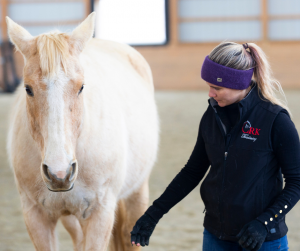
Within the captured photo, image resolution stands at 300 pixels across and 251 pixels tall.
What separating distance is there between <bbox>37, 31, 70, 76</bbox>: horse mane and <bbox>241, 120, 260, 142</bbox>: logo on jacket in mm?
807

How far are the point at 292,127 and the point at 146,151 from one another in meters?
1.48

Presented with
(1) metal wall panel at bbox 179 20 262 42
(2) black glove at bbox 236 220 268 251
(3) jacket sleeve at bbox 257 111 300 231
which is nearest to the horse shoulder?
(3) jacket sleeve at bbox 257 111 300 231

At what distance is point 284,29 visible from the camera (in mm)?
11492

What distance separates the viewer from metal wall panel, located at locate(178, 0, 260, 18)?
11.6 meters

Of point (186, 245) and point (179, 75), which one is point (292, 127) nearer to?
point (186, 245)

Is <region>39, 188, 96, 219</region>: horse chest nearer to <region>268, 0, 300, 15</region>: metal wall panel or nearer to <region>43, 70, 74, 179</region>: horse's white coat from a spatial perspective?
<region>43, 70, 74, 179</region>: horse's white coat

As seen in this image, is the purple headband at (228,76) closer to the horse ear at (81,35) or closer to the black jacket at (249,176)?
the black jacket at (249,176)

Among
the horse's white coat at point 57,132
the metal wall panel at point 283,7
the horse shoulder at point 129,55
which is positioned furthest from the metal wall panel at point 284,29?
the horse's white coat at point 57,132

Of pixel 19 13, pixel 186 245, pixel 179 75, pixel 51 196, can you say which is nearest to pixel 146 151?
pixel 51 196

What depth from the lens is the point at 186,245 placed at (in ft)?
11.8

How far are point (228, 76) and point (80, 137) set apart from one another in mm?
855

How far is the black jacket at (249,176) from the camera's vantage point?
4.99 feet

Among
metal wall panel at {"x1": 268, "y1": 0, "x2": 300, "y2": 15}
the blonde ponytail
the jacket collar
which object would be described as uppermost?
the blonde ponytail

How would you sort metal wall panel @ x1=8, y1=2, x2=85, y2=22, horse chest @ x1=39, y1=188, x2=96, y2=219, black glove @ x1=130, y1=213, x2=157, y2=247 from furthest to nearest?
metal wall panel @ x1=8, y1=2, x2=85, y2=22
horse chest @ x1=39, y1=188, x2=96, y2=219
black glove @ x1=130, y1=213, x2=157, y2=247
